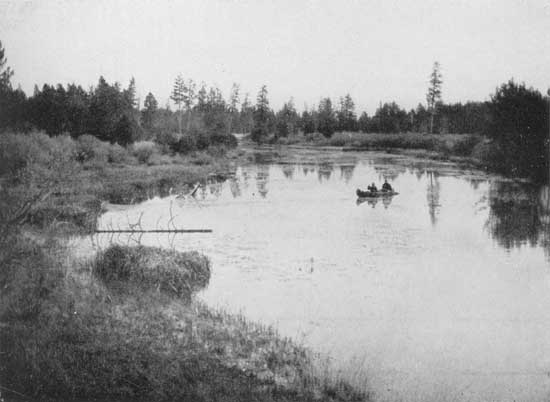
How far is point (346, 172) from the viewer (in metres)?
42.5

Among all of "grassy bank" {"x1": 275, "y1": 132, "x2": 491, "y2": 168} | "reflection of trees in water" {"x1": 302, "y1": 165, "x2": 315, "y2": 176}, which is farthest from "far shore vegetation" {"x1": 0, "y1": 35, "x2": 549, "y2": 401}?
"grassy bank" {"x1": 275, "y1": 132, "x2": 491, "y2": 168}

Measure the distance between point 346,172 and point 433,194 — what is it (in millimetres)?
12235

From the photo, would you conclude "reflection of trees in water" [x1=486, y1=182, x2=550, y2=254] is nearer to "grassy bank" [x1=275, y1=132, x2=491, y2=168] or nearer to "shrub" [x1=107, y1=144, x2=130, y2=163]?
"grassy bank" [x1=275, y1=132, x2=491, y2=168]

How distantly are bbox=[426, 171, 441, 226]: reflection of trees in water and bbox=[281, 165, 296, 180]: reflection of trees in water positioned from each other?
31.9ft

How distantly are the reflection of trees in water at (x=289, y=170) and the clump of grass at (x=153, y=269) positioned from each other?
24.6m

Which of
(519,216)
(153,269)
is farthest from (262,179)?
(153,269)

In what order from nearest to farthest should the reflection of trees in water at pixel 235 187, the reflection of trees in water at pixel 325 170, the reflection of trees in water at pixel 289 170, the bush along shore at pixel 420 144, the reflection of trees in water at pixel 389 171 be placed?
the reflection of trees in water at pixel 235 187
the reflection of trees in water at pixel 389 171
the reflection of trees in water at pixel 325 170
the reflection of trees in water at pixel 289 170
the bush along shore at pixel 420 144

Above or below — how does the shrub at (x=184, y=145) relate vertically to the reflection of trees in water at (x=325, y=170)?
above

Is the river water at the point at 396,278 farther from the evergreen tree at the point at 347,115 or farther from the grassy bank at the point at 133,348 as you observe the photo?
the evergreen tree at the point at 347,115

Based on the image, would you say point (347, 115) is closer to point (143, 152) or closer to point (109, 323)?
point (143, 152)

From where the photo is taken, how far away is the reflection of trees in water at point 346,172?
38688 millimetres

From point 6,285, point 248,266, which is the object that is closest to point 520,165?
point 248,266

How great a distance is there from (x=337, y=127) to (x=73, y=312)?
91.4m

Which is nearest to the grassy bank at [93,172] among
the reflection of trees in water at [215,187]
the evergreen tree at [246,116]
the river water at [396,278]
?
the reflection of trees in water at [215,187]
